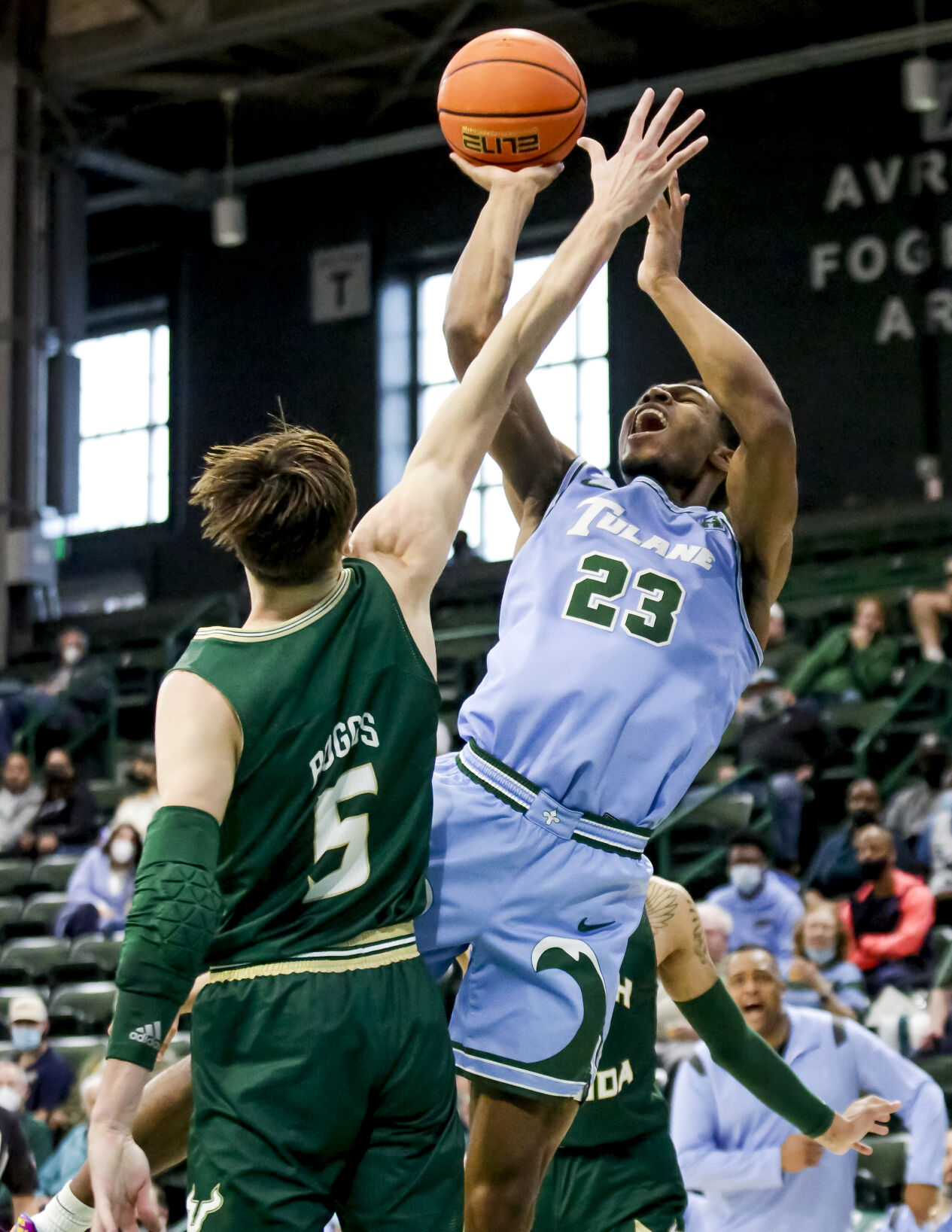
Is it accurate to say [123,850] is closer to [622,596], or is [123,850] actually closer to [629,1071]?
[629,1071]

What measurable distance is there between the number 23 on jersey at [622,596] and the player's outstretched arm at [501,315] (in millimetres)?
273

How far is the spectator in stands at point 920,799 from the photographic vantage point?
31.1 ft

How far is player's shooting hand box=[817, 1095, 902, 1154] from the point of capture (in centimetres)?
427

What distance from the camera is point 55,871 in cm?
1198

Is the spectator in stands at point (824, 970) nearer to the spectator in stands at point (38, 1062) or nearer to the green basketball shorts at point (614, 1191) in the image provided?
the green basketball shorts at point (614, 1191)

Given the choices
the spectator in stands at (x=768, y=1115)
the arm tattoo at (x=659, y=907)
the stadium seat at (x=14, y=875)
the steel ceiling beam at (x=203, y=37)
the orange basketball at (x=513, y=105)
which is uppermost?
the steel ceiling beam at (x=203, y=37)

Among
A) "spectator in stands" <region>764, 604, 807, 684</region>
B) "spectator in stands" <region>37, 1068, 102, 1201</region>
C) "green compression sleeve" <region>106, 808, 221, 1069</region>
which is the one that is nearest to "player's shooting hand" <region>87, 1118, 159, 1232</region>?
"green compression sleeve" <region>106, 808, 221, 1069</region>

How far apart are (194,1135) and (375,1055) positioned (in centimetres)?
30

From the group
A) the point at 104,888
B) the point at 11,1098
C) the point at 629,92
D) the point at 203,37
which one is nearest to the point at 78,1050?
the point at 11,1098

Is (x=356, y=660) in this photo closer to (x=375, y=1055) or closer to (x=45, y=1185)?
(x=375, y=1055)

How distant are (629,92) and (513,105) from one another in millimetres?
12727

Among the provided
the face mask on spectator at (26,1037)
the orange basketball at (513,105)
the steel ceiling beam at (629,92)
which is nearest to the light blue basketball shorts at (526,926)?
the orange basketball at (513,105)

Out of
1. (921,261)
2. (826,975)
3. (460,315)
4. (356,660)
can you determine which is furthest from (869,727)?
(356,660)

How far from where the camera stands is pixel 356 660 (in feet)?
9.45
